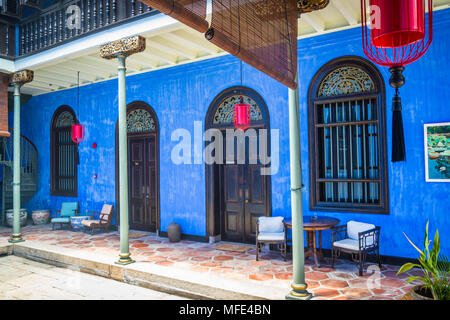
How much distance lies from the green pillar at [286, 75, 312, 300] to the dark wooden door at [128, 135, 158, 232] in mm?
5431

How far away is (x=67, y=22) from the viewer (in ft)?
26.2

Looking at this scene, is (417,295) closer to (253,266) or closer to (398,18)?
(398,18)

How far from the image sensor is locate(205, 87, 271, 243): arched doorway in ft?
25.8

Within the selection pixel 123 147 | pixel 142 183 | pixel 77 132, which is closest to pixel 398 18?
pixel 123 147

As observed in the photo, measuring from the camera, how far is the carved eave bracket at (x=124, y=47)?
6599 millimetres

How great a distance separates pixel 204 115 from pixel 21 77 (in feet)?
15.4

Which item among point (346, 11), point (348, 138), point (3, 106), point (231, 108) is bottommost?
point (348, 138)

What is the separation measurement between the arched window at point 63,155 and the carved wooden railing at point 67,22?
2898mm

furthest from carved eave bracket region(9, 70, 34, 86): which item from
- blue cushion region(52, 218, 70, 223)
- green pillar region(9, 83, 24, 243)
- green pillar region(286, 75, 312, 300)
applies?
green pillar region(286, 75, 312, 300)

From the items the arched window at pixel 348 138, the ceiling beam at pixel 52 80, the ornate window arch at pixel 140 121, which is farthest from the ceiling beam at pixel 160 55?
the ceiling beam at pixel 52 80

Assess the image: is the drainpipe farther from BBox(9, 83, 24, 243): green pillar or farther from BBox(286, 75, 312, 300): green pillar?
BBox(9, 83, 24, 243): green pillar

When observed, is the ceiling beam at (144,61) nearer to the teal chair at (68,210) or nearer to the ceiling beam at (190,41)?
the ceiling beam at (190,41)

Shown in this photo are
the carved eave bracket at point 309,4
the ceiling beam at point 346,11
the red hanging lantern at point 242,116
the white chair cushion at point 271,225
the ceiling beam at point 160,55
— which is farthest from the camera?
the ceiling beam at point 160,55
